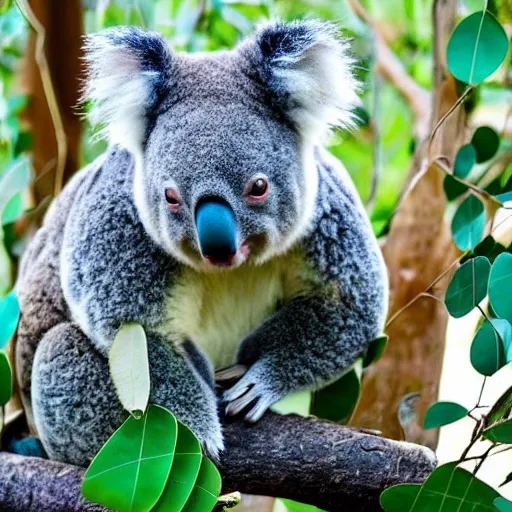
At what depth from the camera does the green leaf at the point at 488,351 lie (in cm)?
182

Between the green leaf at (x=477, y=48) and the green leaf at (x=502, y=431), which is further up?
the green leaf at (x=477, y=48)

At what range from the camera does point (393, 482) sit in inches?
83.5

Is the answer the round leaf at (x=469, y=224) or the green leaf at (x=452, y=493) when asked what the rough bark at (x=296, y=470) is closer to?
the green leaf at (x=452, y=493)

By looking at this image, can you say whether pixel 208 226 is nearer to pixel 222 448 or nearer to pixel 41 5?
pixel 222 448

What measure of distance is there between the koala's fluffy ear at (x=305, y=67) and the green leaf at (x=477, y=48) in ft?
1.17

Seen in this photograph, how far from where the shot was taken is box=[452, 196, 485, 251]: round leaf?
2375mm

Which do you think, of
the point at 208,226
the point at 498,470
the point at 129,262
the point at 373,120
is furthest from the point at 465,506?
the point at 373,120

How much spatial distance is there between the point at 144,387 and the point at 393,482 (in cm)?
72

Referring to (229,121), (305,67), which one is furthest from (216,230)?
(305,67)

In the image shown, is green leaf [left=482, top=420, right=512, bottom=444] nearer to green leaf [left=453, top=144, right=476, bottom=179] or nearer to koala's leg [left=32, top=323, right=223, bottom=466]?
koala's leg [left=32, top=323, right=223, bottom=466]

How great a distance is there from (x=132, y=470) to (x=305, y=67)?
1.21m

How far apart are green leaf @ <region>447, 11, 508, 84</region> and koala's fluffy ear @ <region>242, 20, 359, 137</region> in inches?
14.1

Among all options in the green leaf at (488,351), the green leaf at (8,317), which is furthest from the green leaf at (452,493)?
the green leaf at (8,317)

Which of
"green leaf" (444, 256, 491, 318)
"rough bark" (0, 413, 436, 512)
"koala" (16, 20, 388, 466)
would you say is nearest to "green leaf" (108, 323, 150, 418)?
"koala" (16, 20, 388, 466)
